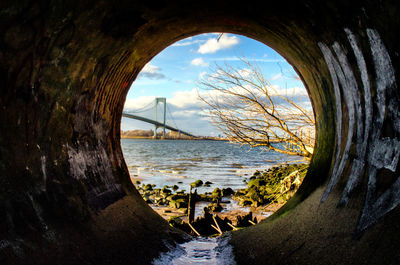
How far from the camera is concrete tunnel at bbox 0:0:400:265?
1.74m

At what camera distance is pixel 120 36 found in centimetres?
269

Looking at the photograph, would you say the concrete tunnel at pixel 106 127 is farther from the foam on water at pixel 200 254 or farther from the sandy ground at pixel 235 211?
the sandy ground at pixel 235 211

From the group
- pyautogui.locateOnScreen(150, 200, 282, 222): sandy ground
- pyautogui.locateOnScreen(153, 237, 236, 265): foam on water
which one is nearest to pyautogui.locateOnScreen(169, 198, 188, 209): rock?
pyautogui.locateOnScreen(150, 200, 282, 222): sandy ground

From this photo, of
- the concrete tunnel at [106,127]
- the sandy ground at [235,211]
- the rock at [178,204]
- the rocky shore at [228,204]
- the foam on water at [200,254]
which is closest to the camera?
the concrete tunnel at [106,127]

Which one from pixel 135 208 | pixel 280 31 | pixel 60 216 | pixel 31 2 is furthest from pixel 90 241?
pixel 280 31

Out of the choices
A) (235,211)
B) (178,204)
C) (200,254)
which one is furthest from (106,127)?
(178,204)

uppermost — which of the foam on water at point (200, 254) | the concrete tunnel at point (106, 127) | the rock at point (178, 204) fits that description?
the concrete tunnel at point (106, 127)

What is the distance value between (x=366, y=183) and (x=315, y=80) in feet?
5.55

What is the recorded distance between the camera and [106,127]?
3.52m

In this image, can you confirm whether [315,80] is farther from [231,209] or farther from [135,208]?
[231,209]

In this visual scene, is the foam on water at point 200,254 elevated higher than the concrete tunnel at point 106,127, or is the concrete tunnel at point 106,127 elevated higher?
the concrete tunnel at point 106,127

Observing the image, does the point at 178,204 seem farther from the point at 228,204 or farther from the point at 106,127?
the point at 106,127

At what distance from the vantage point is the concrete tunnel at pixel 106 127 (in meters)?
1.74

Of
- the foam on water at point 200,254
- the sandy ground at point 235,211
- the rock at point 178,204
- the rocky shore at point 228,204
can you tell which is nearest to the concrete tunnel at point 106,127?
→ the foam on water at point 200,254
